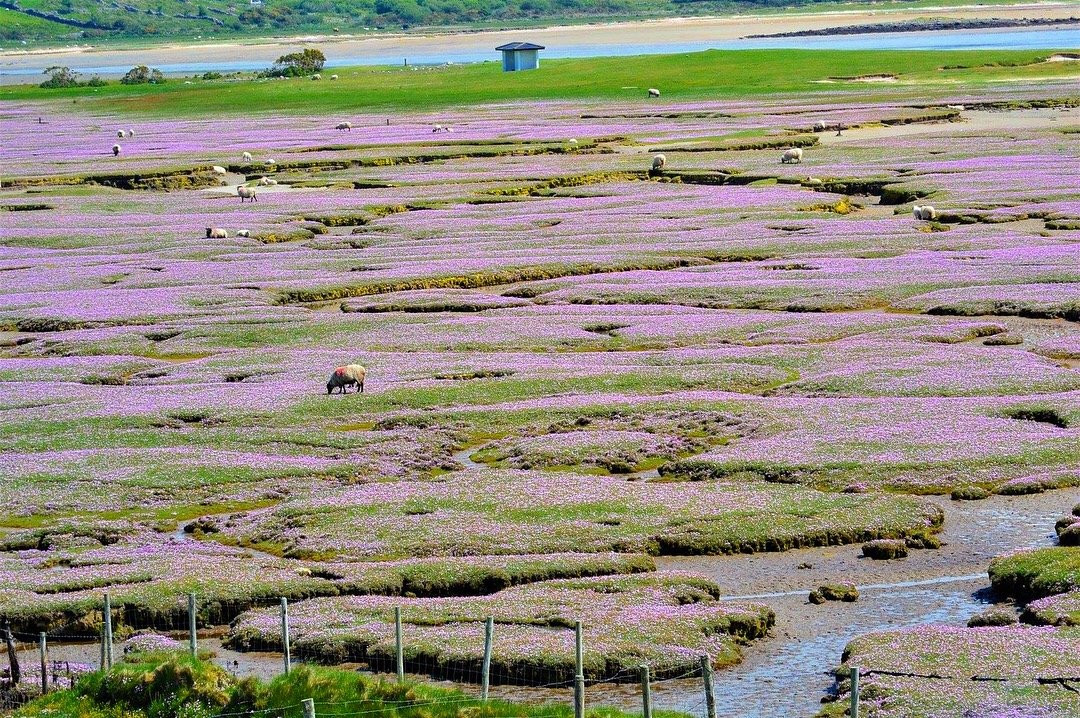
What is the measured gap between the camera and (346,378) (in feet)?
143

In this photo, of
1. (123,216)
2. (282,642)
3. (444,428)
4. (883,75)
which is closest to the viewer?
(282,642)

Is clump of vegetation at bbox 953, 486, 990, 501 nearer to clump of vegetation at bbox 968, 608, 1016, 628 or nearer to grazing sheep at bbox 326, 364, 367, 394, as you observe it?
clump of vegetation at bbox 968, 608, 1016, 628

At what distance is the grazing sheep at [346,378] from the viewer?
43344mm

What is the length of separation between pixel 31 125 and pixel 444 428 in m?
136

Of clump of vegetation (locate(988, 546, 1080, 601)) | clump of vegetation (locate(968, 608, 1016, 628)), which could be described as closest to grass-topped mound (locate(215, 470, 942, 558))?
clump of vegetation (locate(988, 546, 1080, 601))

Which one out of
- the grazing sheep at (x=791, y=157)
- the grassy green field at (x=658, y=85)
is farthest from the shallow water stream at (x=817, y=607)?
the grassy green field at (x=658, y=85)

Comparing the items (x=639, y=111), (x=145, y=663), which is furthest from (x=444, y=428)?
(x=639, y=111)

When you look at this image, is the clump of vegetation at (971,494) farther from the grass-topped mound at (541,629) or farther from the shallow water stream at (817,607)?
the grass-topped mound at (541,629)

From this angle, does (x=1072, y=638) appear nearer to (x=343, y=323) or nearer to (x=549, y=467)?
(x=549, y=467)

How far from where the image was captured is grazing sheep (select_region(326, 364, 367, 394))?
4334cm

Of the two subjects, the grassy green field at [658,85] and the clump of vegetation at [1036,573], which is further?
the grassy green field at [658,85]

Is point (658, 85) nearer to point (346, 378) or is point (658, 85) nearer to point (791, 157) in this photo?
point (791, 157)

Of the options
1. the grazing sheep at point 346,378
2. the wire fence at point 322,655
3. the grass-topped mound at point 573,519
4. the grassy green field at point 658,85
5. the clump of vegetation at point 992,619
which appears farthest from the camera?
the grassy green field at point 658,85

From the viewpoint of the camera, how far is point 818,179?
91188mm
